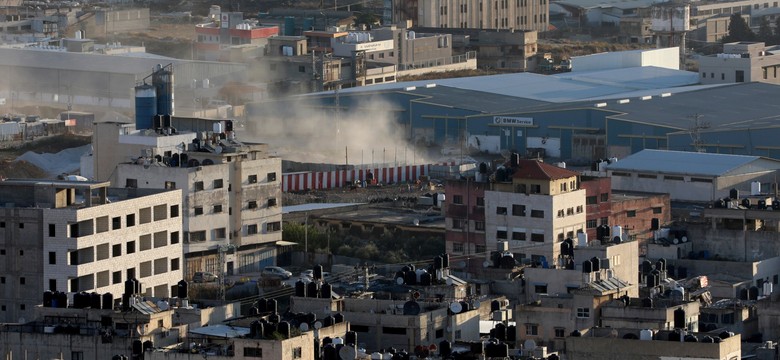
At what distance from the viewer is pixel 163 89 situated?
155ft

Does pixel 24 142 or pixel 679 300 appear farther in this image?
pixel 24 142

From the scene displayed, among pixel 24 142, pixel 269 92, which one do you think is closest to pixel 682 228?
pixel 24 142

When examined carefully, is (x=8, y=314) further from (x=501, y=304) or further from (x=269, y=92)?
(x=269, y=92)

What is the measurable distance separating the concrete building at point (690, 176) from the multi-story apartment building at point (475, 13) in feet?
112

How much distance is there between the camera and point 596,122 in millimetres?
54406

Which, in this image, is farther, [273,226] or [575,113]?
[575,113]

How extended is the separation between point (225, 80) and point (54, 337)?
37.4 m

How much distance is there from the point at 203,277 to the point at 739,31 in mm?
46299

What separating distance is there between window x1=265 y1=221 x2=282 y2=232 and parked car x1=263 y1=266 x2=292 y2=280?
1401 mm

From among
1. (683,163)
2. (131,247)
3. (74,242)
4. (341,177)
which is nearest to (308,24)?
(341,177)

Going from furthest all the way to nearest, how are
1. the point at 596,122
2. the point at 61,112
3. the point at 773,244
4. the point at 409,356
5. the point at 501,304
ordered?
the point at 61,112, the point at 596,122, the point at 773,244, the point at 501,304, the point at 409,356

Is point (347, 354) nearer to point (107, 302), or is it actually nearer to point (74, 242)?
point (107, 302)

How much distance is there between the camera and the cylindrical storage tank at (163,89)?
46.6 meters

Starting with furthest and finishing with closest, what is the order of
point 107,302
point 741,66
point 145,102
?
1. point 741,66
2. point 145,102
3. point 107,302
